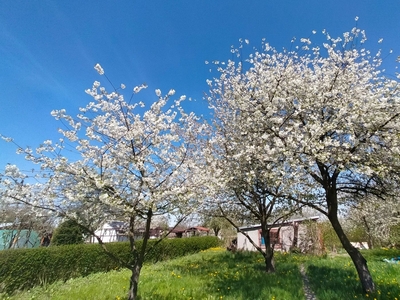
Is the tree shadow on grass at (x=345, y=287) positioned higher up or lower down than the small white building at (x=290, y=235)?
lower down

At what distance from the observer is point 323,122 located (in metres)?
6.59

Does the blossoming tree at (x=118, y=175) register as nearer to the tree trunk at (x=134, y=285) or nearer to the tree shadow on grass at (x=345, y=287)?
the tree trunk at (x=134, y=285)

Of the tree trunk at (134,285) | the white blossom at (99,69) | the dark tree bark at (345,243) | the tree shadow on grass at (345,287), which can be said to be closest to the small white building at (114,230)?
the tree trunk at (134,285)

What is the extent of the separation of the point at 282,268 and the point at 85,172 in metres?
10.1

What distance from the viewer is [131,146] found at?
5523mm

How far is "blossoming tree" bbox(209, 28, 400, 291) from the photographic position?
18.9ft

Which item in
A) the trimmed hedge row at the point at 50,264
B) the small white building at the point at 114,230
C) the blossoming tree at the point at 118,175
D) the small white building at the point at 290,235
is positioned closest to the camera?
the blossoming tree at the point at 118,175

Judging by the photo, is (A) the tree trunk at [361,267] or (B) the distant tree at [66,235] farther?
(B) the distant tree at [66,235]

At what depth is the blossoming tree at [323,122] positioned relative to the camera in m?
5.75

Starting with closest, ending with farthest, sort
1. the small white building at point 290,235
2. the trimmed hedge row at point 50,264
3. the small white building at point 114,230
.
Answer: the small white building at point 114,230 → the trimmed hedge row at point 50,264 → the small white building at point 290,235

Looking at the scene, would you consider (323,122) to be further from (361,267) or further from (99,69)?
(99,69)

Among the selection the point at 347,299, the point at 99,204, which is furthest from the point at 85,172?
the point at 347,299

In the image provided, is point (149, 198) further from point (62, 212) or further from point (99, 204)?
point (62, 212)

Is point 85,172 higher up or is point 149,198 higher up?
point 85,172
